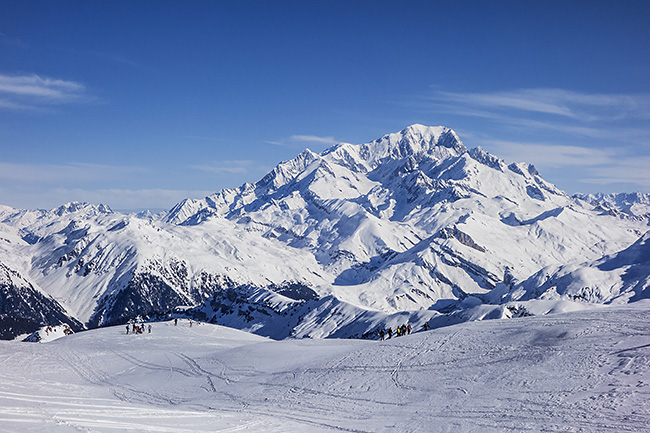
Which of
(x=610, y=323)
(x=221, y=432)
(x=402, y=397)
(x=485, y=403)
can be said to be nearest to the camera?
(x=221, y=432)

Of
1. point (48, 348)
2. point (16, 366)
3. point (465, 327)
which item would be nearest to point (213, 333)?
point (48, 348)

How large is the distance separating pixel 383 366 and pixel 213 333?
54.5 meters

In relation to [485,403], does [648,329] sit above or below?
above

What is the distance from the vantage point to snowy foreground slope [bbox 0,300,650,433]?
3062cm

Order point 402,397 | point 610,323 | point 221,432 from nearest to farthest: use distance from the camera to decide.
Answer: point 221,432 < point 402,397 < point 610,323

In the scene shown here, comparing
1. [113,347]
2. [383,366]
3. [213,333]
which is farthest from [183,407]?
[213,333]

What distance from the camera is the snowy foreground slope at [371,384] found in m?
30.6

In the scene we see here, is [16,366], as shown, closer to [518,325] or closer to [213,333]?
[213,333]

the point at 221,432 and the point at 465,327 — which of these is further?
the point at 465,327

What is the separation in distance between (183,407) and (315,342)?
27665 mm

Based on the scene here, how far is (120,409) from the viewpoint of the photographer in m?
35.4

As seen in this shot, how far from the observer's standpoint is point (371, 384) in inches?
1681

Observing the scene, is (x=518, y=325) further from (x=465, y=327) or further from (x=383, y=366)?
(x=383, y=366)

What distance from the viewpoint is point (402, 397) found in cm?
3878
